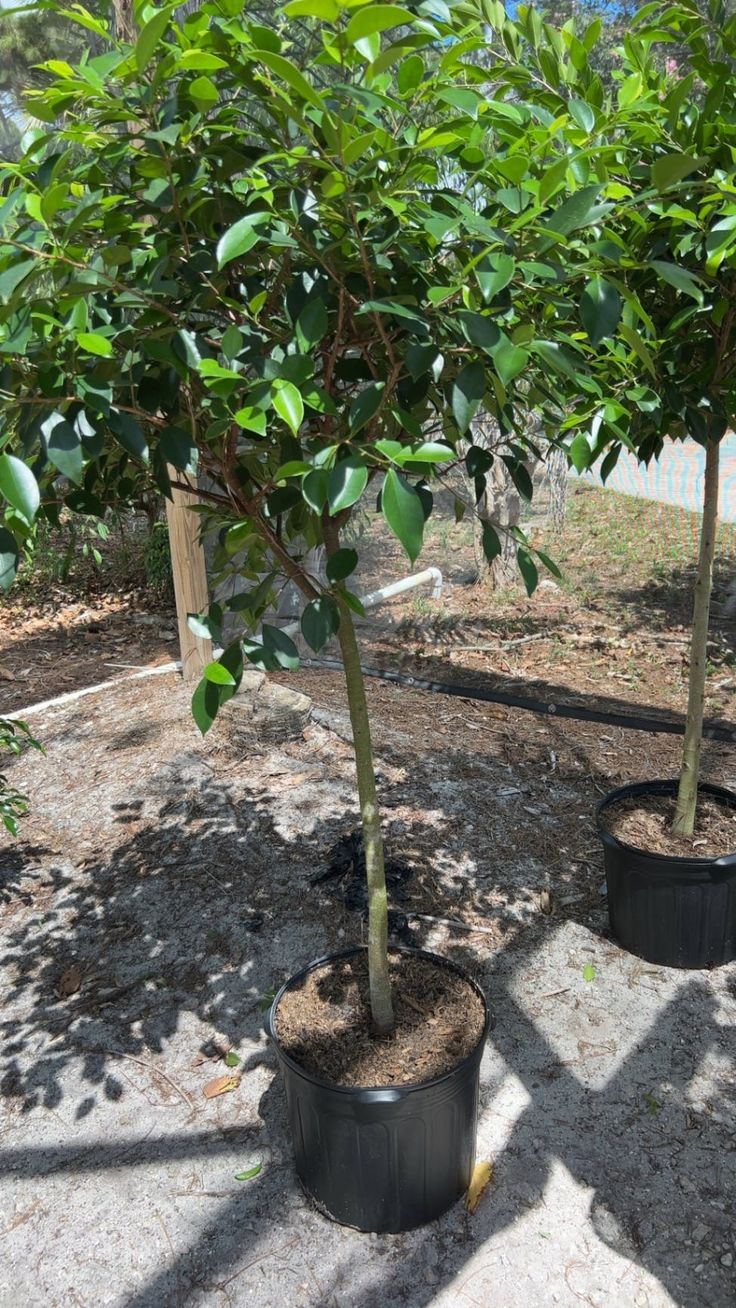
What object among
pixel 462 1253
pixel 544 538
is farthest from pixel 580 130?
pixel 544 538

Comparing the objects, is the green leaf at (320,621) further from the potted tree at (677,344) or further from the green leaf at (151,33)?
the green leaf at (151,33)

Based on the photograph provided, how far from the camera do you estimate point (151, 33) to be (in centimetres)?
102

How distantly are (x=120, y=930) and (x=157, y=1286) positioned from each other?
127 cm

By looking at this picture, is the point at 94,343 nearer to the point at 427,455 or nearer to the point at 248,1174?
the point at 427,455

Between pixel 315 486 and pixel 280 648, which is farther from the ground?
pixel 315 486

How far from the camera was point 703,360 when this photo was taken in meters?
2.41

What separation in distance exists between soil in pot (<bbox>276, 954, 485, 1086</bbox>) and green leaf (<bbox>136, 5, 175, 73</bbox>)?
70.0 inches

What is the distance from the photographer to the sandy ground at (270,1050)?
6.33 feet


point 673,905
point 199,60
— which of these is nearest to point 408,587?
point 673,905

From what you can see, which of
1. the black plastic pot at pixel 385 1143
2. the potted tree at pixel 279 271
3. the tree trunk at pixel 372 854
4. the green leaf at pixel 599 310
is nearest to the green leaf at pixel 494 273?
the potted tree at pixel 279 271

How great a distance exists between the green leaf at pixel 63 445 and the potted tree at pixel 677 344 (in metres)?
0.69

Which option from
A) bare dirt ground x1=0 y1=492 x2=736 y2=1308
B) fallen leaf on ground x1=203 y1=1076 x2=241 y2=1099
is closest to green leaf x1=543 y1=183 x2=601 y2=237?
bare dirt ground x1=0 y1=492 x2=736 y2=1308

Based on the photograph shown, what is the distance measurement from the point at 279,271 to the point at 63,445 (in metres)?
0.56

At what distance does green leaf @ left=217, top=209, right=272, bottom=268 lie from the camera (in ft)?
3.74
